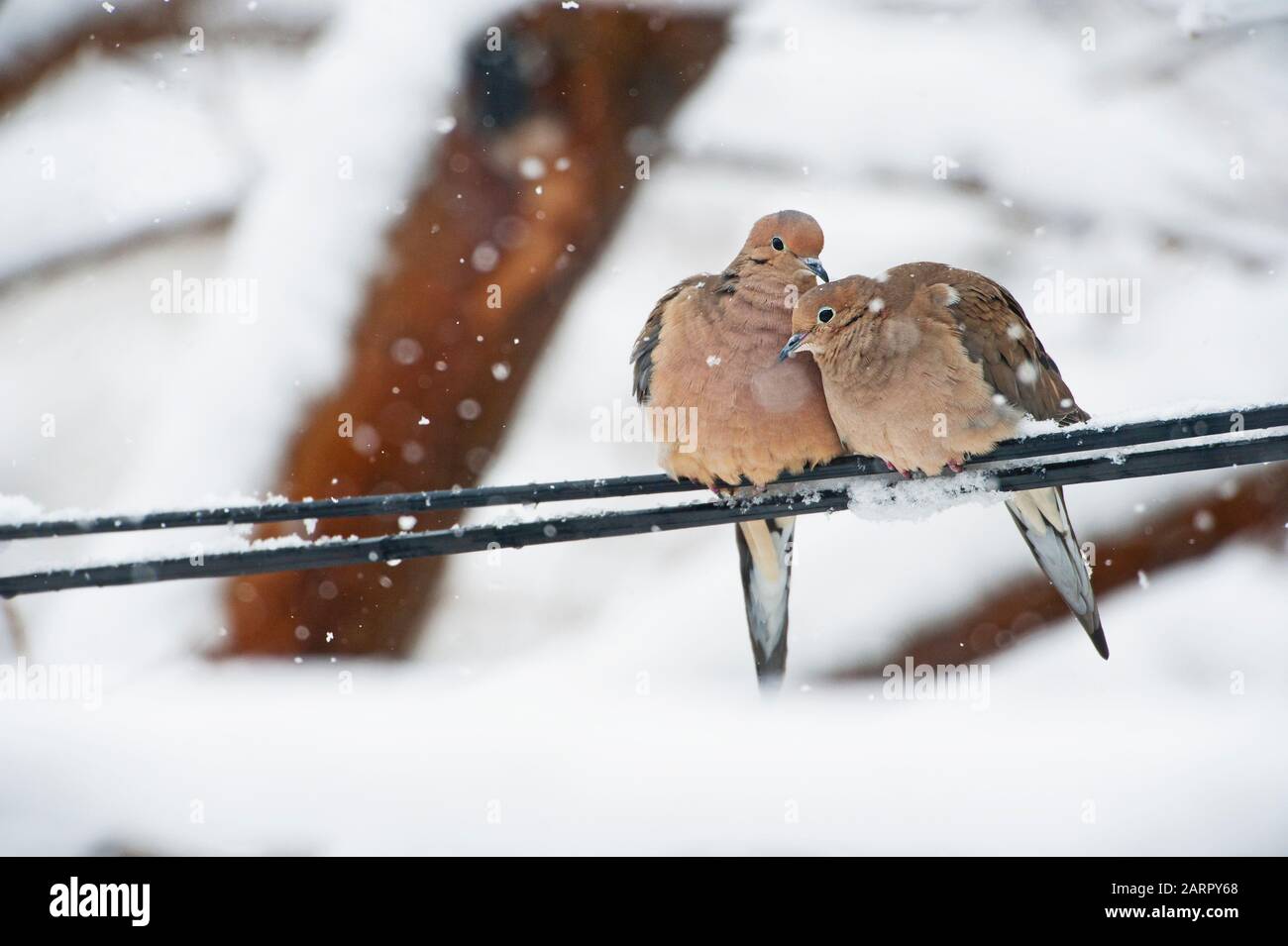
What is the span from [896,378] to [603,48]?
3043 millimetres

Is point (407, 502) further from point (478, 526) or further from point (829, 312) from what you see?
point (829, 312)

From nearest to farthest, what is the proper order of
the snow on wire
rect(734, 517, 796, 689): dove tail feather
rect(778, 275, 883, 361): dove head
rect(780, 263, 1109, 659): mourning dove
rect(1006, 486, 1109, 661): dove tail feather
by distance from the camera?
the snow on wire → rect(780, 263, 1109, 659): mourning dove → rect(778, 275, 883, 361): dove head → rect(1006, 486, 1109, 661): dove tail feather → rect(734, 517, 796, 689): dove tail feather

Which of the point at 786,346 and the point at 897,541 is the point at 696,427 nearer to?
the point at 786,346

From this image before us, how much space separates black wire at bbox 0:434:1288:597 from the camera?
6.37 feet

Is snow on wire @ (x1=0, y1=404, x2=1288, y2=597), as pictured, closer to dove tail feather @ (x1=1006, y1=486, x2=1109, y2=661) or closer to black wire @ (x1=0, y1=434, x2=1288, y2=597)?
black wire @ (x1=0, y1=434, x2=1288, y2=597)

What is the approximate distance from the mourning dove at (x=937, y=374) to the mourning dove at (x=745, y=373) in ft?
0.38

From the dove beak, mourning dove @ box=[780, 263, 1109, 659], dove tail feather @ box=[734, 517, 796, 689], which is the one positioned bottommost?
dove tail feather @ box=[734, 517, 796, 689]

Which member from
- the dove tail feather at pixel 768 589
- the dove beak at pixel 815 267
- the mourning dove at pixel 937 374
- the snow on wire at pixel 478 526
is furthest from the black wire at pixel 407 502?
the dove tail feather at pixel 768 589

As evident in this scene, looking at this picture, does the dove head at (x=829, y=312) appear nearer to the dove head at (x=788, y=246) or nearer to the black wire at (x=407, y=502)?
the dove head at (x=788, y=246)

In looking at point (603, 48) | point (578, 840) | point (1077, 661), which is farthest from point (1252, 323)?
point (578, 840)

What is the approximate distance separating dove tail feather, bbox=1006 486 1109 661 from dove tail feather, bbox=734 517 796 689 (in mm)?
719

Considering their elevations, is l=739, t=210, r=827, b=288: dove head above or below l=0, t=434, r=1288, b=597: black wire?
above

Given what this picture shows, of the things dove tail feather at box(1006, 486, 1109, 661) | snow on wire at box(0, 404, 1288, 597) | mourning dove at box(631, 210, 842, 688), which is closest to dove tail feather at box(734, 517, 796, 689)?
mourning dove at box(631, 210, 842, 688)

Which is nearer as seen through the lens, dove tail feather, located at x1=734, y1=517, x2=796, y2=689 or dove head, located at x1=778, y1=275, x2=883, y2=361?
dove head, located at x1=778, y1=275, x2=883, y2=361
